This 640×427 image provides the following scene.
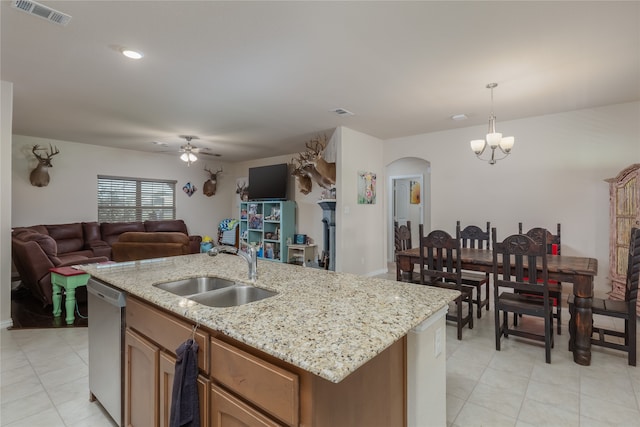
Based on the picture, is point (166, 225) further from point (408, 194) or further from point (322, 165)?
point (408, 194)

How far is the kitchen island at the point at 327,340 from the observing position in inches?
35.1

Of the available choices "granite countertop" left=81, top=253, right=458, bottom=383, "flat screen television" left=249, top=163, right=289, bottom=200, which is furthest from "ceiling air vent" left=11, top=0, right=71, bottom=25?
"flat screen television" left=249, top=163, right=289, bottom=200

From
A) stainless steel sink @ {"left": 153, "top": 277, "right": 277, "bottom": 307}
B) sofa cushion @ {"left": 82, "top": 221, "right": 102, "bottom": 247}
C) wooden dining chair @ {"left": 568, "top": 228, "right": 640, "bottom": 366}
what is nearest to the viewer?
stainless steel sink @ {"left": 153, "top": 277, "right": 277, "bottom": 307}

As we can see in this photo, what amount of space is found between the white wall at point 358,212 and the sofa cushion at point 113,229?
4.44m

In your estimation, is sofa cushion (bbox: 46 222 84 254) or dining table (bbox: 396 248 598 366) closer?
dining table (bbox: 396 248 598 366)

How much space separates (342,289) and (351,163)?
147 inches

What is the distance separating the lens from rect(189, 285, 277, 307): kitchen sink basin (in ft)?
5.46

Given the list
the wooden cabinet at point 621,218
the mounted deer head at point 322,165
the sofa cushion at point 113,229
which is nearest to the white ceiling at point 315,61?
the mounted deer head at point 322,165

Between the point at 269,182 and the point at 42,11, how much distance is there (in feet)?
17.0

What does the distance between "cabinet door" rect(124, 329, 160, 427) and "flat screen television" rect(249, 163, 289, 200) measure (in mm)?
A: 5422

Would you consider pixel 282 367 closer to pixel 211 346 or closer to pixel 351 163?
pixel 211 346

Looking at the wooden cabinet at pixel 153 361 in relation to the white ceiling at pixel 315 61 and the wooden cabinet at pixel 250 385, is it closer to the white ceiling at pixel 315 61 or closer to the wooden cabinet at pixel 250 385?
the wooden cabinet at pixel 250 385

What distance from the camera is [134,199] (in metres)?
6.91

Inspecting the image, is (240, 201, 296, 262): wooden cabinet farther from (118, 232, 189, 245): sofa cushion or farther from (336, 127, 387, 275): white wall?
(118, 232, 189, 245): sofa cushion
